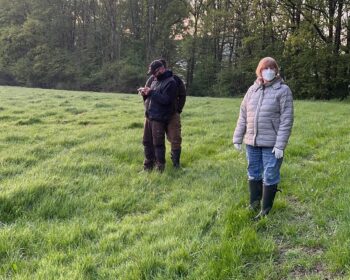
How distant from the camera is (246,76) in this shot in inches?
1566

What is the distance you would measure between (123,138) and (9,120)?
5.10 m

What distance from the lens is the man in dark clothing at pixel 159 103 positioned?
285 inches

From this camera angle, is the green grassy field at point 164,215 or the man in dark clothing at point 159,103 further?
the man in dark clothing at point 159,103

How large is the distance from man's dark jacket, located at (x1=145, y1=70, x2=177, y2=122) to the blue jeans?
91.5 inches

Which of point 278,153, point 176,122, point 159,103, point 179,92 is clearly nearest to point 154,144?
point 176,122

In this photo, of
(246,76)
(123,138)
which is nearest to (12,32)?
(246,76)

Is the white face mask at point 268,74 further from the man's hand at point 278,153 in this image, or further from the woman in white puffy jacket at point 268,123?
the man's hand at point 278,153

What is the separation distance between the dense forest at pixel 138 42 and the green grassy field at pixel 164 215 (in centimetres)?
2616

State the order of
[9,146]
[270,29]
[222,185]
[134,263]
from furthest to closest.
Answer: [270,29] < [9,146] < [222,185] < [134,263]

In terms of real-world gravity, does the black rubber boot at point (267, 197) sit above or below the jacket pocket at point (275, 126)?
below

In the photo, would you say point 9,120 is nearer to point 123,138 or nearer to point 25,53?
point 123,138

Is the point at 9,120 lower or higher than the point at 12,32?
lower

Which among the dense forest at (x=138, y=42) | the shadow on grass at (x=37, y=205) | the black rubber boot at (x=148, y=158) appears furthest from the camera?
the dense forest at (x=138, y=42)

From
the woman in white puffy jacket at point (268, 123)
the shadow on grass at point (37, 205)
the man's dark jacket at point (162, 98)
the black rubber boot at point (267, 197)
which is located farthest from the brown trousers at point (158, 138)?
the black rubber boot at point (267, 197)
